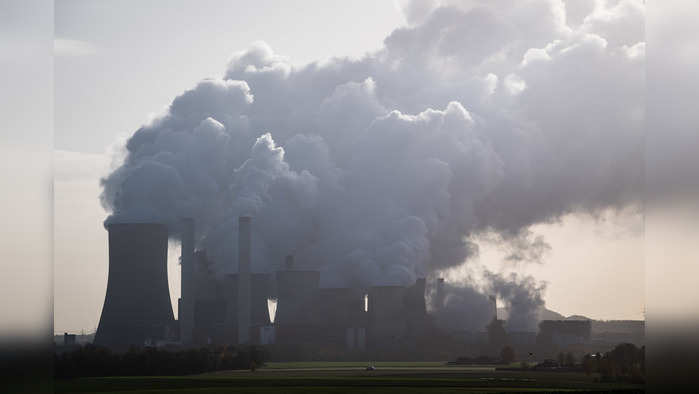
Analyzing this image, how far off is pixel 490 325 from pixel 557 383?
24.0 meters

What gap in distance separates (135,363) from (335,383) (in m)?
9.12

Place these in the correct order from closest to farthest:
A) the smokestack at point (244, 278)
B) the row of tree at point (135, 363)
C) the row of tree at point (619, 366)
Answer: the row of tree at point (619, 366) < the row of tree at point (135, 363) < the smokestack at point (244, 278)

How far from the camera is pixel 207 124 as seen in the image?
55969mm

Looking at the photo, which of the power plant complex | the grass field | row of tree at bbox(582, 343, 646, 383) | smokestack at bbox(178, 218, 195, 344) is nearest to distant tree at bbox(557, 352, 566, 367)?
the grass field

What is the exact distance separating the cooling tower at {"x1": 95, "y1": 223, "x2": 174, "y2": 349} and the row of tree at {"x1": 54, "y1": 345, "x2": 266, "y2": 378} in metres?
3.61

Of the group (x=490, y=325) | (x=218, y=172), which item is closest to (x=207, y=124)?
(x=218, y=172)

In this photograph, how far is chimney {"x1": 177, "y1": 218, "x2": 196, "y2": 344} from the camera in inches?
2185

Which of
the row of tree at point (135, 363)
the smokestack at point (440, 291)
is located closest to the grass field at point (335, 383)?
the row of tree at point (135, 363)

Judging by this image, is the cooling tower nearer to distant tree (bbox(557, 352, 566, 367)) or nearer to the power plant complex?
the power plant complex

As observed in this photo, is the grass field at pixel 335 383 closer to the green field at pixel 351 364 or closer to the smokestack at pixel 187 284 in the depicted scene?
the green field at pixel 351 364

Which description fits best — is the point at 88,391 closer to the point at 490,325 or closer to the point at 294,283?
the point at 294,283

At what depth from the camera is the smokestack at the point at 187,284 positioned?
55500mm

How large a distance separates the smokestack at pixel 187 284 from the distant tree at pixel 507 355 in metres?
18.2

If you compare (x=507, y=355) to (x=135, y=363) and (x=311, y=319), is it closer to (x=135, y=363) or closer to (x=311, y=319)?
(x=311, y=319)
